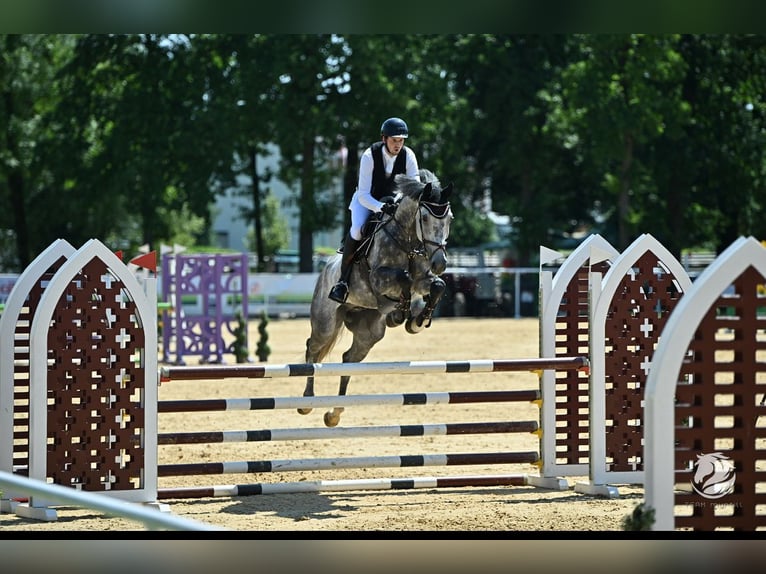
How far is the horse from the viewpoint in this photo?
6.54 meters

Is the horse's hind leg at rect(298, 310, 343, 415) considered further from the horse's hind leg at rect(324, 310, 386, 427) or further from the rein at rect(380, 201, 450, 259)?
the rein at rect(380, 201, 450, 259)

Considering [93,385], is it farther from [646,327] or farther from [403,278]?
[646,327]

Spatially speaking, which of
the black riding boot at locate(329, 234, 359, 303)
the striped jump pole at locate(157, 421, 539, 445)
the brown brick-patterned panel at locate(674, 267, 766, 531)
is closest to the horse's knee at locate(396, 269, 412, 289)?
the black riding boot at locate(329, 234, 359, 303)

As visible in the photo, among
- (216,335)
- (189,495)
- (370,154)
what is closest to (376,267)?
(370,154)

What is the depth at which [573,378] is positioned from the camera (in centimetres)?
632

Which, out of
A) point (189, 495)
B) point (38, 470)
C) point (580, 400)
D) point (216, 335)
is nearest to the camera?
point (38, 470)

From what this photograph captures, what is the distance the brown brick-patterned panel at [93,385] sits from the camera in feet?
17.1

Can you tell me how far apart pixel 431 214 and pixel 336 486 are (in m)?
1.58

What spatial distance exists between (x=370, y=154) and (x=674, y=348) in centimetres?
366
